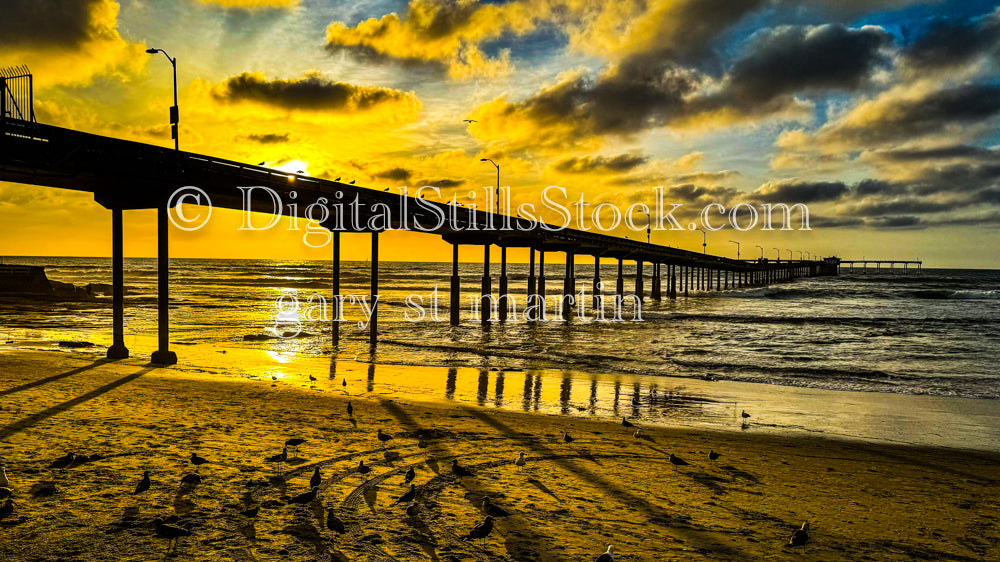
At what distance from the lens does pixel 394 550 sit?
20.0 ft

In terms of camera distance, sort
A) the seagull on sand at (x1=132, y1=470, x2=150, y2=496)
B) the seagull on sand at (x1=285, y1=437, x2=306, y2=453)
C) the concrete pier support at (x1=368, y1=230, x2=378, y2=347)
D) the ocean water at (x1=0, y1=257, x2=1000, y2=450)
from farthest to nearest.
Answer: the concrete pier support at (x1=368, y1=230, x2=378, y2=347), the ocean water at (x1=0, y1=257, x2=1000, y2=450), the seagull on sand at (x1=285, y1=437, x2=306, y2=453), the seagull on sand at (x1=132, y1=470, x2=150, y2=496)

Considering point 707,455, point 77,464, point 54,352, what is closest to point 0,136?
point 54,352

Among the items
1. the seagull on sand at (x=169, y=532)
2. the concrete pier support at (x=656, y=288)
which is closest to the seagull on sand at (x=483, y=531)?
the seagull on sand at (x=169, y=532)

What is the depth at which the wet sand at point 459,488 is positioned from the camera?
6.28 metres

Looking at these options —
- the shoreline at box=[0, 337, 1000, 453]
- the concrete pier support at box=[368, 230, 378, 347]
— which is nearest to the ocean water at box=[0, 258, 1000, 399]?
the concrete pier support at box=[368, 230, 378, 347]

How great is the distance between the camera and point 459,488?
8.10 m

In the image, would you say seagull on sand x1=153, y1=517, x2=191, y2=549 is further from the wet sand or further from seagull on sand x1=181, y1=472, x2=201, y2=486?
seagull on sand x1=181, y1=472, x2=201, y2=486

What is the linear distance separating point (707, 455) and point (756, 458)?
837 millimetres

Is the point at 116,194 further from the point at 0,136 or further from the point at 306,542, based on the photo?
the point at 306,542

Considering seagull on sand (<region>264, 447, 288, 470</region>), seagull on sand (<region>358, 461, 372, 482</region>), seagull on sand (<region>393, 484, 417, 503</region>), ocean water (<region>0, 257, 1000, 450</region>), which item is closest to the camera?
seagull on sand (<region>393, 484, 417, 503</region>)

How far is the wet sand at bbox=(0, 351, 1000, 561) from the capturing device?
6.28 m

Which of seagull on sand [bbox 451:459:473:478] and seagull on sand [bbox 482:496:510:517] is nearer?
seagull on sand [bbox 482:496:510:517]

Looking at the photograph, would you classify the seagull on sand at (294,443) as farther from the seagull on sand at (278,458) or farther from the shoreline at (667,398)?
the shoreline at (667,398)

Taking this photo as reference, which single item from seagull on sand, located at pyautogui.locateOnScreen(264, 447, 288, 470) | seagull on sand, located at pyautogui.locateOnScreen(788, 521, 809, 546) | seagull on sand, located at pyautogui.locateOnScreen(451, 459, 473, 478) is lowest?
seagull on sand, located at pyautogui.locateOnScreen(788, 521, 809, 546)
